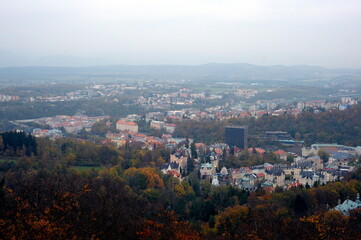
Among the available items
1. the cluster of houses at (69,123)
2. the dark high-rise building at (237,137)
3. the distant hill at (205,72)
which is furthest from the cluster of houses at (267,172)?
the distant hill at (205,72)

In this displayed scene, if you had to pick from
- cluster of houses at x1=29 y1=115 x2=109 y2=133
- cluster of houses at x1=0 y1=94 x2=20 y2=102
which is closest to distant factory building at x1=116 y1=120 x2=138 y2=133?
cluster of houses at x1=29 y1=115 x2=109 y2=133

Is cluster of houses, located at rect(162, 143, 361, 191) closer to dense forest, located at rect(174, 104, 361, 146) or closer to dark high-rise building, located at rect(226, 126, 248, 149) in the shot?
dark high-rise building, located at rect(226, 126, 248, 149)

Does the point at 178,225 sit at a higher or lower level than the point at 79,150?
higher

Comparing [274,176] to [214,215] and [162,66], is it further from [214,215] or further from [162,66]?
[162,66]

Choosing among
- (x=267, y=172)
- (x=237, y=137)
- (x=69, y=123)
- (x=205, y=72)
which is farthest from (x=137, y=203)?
(x=205, y=72)

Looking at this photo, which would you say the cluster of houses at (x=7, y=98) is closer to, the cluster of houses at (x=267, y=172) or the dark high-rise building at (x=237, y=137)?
the dark high-rise building at (x=237, y=137)

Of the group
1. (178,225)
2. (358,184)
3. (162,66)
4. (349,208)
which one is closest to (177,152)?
(358,184)
